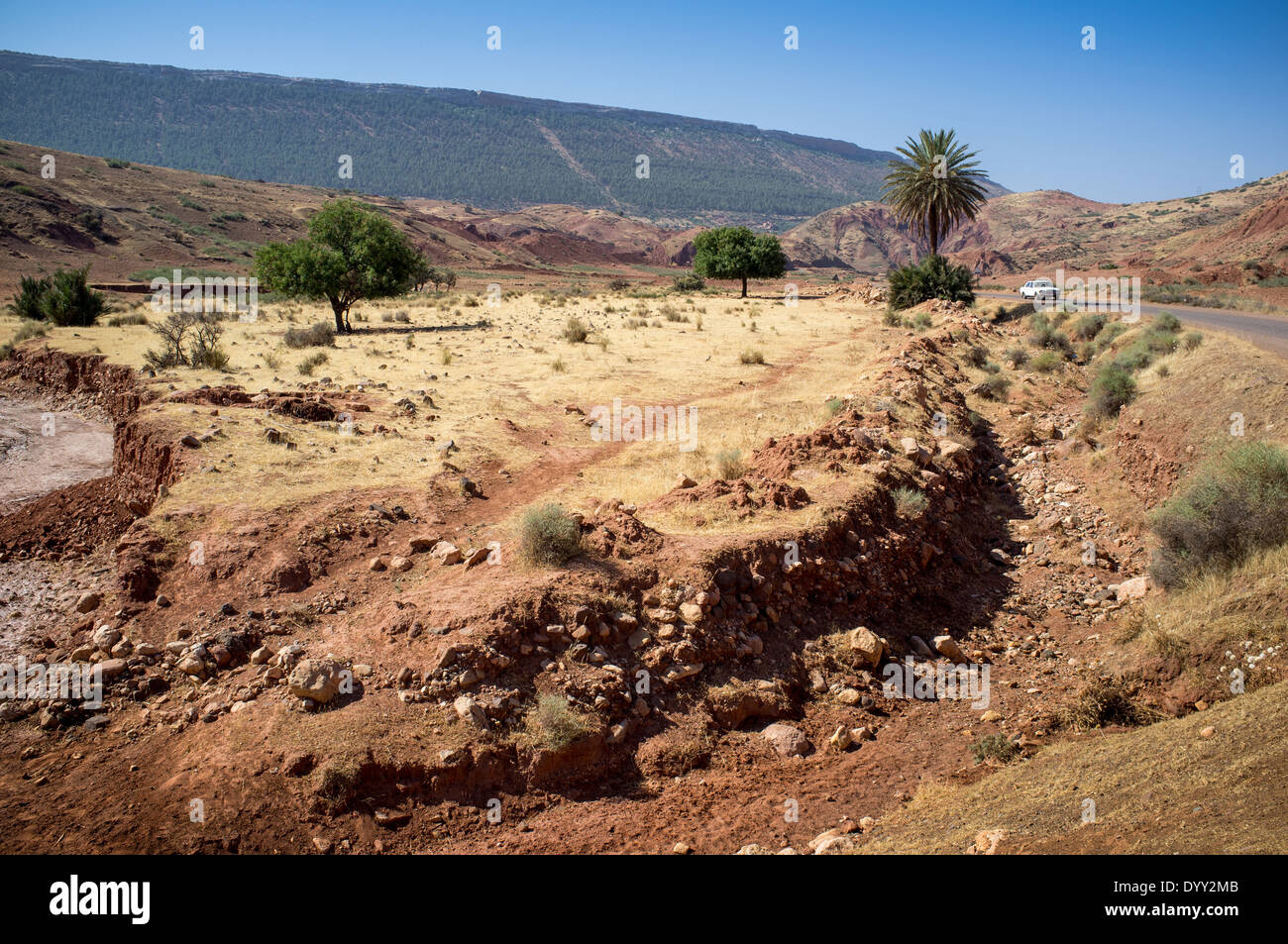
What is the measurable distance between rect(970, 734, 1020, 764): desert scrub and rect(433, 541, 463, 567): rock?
5227mm

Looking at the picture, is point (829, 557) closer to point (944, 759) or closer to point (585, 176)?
point (944, 759)

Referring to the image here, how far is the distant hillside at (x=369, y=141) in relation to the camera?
138750 mm

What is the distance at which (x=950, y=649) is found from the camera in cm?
774

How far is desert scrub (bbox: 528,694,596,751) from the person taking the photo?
5.73 m

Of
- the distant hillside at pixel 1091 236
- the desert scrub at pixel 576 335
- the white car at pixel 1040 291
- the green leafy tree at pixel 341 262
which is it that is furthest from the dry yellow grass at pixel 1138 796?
the distant hillside at pixel 1091 236

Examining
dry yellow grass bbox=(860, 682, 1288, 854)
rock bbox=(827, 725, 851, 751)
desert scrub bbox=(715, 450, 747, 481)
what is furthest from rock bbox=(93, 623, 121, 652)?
desert scrub bbox=(715, 450, 747, 481)

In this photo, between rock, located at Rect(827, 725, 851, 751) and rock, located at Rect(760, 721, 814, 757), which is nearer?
rock, located at Rect(760, 721, 814, 757)

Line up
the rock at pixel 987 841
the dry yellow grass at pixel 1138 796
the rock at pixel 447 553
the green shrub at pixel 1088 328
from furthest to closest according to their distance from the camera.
Result: the green shrub at pixel 1088 328, the rock at pixel 447 553, the rock at pixel 987 841, the dry yellow grass at pixel 1138 796

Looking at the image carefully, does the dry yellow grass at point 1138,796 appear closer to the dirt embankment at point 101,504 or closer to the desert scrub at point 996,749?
the desert scrub at point 996,749

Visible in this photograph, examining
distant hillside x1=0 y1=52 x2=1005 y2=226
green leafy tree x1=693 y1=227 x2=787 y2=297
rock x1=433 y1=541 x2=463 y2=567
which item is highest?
distant hillside x1=0 y1=52 x2=1005 y2=226

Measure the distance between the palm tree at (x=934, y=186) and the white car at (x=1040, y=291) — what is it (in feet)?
13.7

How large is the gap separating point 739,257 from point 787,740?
43613 mm

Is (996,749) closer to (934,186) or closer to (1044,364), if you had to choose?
(1044,364)

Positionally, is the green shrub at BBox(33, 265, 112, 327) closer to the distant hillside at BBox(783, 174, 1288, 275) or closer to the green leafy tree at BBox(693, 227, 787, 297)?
the green leafy tree at BBox(693, 227, 787, 297)
